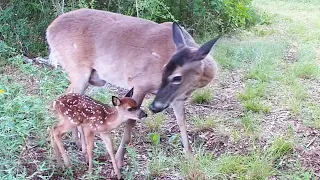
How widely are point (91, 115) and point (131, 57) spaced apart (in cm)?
86

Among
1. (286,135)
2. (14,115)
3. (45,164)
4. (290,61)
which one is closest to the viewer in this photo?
(45,164)

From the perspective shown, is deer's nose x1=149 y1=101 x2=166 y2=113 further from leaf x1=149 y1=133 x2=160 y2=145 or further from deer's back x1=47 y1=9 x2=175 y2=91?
leaf x1=149 y1=133 x2=160 y2=145

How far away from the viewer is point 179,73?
392 cm

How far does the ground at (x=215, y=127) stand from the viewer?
3943 millimetres

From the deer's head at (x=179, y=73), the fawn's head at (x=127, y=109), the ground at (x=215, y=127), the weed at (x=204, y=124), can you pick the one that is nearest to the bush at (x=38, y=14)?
the ground at (x=215, y=127)

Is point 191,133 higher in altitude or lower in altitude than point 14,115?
lower

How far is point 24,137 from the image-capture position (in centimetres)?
414

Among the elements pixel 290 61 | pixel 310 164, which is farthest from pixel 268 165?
pixel 290 61

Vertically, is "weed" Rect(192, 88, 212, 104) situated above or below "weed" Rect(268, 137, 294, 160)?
below

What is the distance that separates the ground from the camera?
3.94 meters

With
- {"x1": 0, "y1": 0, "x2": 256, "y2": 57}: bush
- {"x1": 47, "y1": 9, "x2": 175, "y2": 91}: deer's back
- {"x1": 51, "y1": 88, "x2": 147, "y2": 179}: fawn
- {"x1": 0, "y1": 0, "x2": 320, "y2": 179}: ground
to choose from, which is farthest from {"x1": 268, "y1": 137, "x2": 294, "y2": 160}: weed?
{"x1": 0, "y1": 0, "x2": 256, "y2": 57}: bush

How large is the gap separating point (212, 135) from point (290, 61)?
10.0ft

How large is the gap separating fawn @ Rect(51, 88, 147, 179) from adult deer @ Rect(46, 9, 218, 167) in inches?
12.5

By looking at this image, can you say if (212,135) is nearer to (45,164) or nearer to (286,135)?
(286,135)
